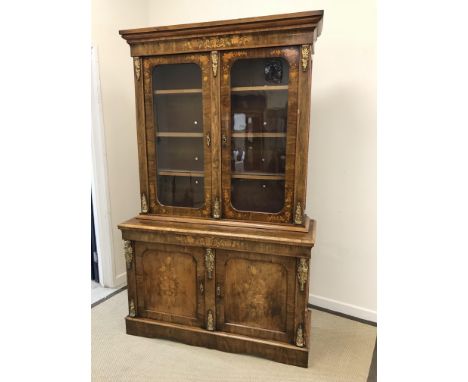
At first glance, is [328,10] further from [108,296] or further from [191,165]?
[108,296]

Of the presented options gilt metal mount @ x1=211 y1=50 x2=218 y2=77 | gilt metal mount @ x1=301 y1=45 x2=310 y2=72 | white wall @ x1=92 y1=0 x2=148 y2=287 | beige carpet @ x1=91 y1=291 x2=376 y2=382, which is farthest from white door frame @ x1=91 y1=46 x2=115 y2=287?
gilt metal mount @ x1=301 y1=45 x2=310 y2=72

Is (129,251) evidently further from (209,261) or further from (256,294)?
(256,294)

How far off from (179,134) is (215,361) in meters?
1.31

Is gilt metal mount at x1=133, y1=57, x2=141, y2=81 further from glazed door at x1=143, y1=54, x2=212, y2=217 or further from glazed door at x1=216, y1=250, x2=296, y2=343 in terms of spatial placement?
glazed door at x1=216, y1=250, x2=296, y2=343

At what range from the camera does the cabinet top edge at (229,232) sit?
1.57m

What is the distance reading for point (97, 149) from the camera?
7.47 feet

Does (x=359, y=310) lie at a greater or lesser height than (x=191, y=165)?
lesser

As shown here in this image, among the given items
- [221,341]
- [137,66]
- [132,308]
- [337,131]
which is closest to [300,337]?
[221,341]

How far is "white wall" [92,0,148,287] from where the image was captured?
7.30ft

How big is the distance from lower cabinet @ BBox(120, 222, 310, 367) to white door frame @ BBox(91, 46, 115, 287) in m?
0.66

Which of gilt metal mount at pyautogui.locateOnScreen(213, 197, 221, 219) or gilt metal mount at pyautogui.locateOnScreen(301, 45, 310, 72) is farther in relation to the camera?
gilt metal mount at pyautogui.locateOnScreen(213, 197, 221, 219)

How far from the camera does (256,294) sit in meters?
1.70
